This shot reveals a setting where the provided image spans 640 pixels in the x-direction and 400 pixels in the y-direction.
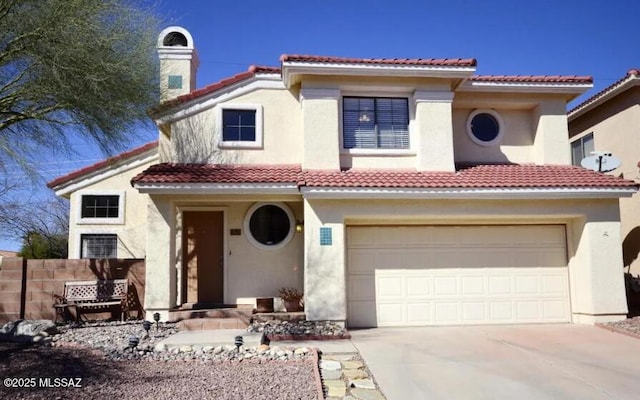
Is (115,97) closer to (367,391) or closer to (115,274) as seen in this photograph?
(115,274)

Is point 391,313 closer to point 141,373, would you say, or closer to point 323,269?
point 323,269

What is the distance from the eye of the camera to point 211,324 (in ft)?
38.1

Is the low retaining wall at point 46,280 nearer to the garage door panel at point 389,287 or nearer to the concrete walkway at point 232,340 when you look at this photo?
the concrete walkway at point 232,340

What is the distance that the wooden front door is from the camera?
13.7 meters

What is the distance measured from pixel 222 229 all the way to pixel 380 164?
4493mm

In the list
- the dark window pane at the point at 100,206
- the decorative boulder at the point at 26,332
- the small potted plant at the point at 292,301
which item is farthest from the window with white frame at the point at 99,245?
the small potted plant at the point at 292,301

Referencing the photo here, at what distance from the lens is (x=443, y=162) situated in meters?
13.1

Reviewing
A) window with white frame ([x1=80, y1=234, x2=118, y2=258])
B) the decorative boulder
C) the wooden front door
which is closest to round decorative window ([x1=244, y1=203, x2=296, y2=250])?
the wooden front door

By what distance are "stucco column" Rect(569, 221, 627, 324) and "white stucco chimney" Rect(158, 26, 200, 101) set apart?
36.8 feet

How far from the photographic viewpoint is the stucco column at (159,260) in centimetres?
1216

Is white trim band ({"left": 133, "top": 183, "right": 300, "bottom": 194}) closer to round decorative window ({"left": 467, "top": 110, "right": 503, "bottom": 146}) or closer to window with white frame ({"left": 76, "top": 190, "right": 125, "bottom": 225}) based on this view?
window with white frame ({"left": 76, "top": 190, "right": 125, "bottom": 225})

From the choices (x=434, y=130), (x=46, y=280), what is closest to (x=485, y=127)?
(x=434, y=130)

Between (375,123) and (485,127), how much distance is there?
3.44 metres

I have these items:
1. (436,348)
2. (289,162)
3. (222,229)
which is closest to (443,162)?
(289,162)
